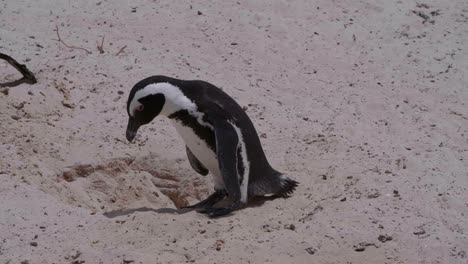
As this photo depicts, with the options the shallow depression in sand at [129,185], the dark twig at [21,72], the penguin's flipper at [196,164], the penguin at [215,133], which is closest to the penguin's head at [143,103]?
the penguin at [215,133]

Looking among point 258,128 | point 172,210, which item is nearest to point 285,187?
point 172,210

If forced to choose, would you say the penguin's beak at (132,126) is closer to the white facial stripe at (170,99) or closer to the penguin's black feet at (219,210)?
the white facial stripe at (170,99)

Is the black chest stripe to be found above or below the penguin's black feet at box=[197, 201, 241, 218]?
above

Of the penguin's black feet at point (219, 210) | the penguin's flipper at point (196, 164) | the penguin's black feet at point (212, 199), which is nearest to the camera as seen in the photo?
the penguin's black feet at point (219, 210)

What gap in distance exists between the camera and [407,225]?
3758 mm

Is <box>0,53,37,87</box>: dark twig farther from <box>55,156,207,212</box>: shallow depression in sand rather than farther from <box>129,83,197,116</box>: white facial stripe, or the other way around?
<box>129,83,197,116</box>: white facial stripe

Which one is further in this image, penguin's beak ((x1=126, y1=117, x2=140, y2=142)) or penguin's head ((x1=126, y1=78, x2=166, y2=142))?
penguin's beak ((x1=126, y1=117, x2=140, y2=142))

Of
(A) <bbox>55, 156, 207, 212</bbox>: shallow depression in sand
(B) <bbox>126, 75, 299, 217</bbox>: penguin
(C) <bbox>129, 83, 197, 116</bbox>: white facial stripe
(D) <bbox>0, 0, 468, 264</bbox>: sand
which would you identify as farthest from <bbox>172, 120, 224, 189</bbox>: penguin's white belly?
(A) <bbox>55, 156, 207, 212</bbox>: shallow depression in sand

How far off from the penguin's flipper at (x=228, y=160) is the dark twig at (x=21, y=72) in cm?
151

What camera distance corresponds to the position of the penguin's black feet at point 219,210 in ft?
13.1

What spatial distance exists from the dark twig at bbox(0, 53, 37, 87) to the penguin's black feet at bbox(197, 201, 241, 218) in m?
1.62

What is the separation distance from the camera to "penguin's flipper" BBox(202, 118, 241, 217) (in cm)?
405

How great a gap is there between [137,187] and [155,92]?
82 cm

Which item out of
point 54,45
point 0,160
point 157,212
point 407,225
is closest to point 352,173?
point 407,225
